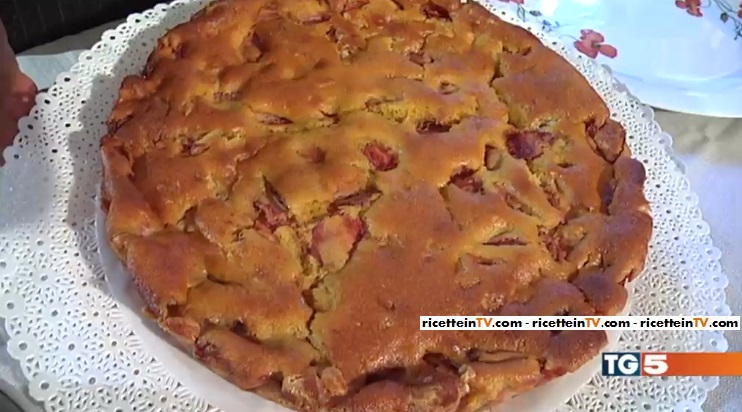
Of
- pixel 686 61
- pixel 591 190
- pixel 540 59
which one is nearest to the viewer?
pixel 591 190

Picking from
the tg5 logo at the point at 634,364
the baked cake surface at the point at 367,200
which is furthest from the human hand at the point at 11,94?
the tg5 logo at the point at 634,364

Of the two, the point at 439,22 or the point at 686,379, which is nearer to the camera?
the point at 686,379

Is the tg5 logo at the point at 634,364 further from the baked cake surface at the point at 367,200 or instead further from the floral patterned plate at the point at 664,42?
the floral patterned plate at the point at 664,42

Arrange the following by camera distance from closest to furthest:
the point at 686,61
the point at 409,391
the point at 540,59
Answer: the point at 409,391 → the point at 540,59 → the point at 686,61

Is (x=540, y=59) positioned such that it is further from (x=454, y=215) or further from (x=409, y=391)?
(x=409, y=391)

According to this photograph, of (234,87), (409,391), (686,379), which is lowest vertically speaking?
(686,379)

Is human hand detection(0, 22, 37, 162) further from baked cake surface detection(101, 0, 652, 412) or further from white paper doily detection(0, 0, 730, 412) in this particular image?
baked cake surface detection(101, 0, 652, 412)

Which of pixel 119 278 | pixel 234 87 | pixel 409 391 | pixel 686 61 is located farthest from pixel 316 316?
pixel 686 61
